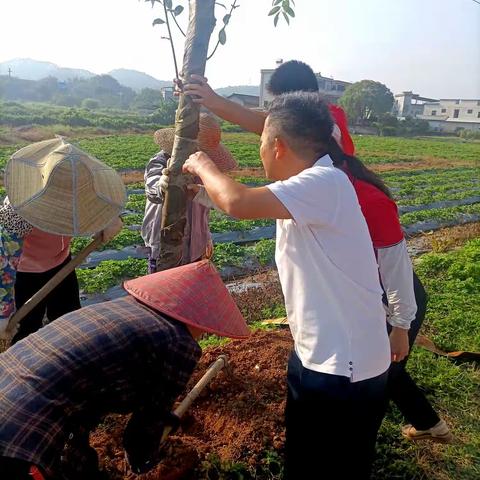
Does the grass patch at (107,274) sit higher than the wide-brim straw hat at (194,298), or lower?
lower

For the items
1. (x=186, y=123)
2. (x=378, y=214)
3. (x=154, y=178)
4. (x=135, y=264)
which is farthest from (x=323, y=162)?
(x=135, y=264)

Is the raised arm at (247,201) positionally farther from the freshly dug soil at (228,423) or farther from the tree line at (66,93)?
the tree line at (66,93)

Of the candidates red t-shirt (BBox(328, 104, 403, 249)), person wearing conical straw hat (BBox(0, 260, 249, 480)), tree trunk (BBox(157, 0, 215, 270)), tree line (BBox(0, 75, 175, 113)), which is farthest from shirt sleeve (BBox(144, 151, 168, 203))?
tree line (BBox(0, 75, 175, 113))

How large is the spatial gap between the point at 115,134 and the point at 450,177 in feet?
74.3

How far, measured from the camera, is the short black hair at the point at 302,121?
4.88ft

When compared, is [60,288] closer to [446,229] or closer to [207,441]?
[207,441]

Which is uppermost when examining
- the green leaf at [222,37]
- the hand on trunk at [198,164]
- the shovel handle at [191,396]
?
the green leaf at [222,37]

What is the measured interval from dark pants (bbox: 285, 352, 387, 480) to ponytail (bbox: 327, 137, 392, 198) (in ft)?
2.39

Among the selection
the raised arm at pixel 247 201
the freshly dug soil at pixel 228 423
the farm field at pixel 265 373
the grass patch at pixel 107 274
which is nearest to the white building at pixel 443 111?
the farm field at pixel 265 373

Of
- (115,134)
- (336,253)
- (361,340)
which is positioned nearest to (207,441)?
(361,340)

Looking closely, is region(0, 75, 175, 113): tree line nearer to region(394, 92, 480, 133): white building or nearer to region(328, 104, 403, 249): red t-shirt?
region(394, 92, 480, 133): white building

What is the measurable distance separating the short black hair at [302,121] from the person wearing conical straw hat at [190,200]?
108cm

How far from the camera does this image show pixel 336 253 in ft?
4.80

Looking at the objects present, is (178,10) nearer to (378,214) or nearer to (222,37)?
(222,37)
